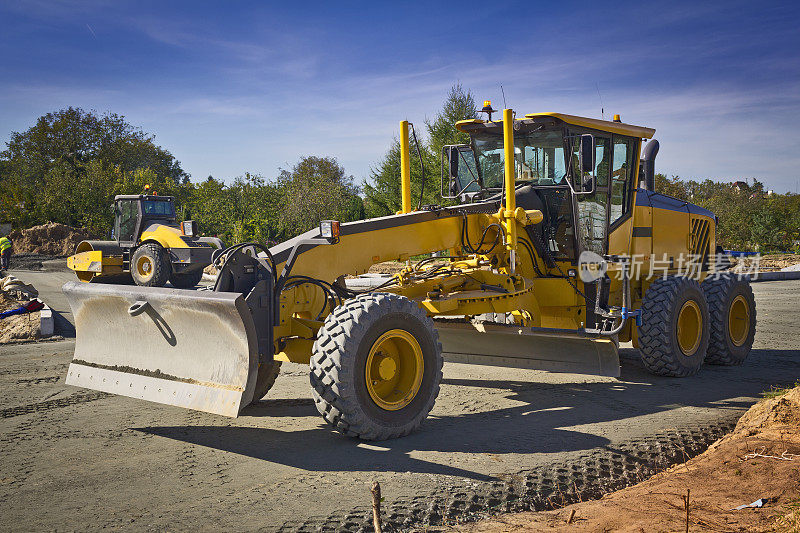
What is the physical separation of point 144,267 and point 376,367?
13.9m

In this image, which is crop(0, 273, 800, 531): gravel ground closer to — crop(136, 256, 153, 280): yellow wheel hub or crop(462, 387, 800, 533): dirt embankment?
crop(462, 387, 800, 533): dirt embankment

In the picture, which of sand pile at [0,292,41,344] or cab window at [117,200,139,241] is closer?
sand pile at [0,292,41,344]

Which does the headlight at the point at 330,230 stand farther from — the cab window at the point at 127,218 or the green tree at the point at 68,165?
the green tree at the point at 68,165

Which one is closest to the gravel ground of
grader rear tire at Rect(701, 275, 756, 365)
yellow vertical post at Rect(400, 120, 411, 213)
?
grader rear tire at Rect(701, 275, 756, 365)

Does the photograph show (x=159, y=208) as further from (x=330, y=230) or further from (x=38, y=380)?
(x=330, y=230)

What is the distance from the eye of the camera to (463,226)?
25.1 feet

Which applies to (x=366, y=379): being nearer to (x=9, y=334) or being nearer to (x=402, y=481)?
(x=402, y=481)

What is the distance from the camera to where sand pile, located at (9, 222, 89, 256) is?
121 feet

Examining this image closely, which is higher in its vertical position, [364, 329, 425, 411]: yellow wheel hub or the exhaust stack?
the exhaust stack

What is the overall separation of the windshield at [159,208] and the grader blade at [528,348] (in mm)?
13797

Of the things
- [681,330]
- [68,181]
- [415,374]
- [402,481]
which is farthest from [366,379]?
[68,181]

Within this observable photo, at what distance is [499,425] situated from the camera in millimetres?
6051

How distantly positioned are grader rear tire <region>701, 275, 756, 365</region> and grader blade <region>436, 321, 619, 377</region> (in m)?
2.65

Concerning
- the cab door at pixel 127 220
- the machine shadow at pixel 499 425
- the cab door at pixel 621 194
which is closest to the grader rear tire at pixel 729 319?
the machine shadow at pixel 499 425
